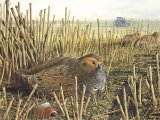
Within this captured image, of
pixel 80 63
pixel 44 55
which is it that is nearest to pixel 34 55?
pixel 44 55

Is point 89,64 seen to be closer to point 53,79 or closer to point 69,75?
point 69,75

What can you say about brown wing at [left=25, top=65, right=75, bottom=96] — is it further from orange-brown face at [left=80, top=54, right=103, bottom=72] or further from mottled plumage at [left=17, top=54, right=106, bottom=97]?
orange-brown face at [left=80, top=54, right=103, bottom=72]

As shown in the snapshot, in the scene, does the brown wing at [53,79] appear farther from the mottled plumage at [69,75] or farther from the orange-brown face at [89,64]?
the orange-brown face at [89,64]

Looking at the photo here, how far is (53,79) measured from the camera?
5137 mm

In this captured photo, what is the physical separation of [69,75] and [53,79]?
20cm

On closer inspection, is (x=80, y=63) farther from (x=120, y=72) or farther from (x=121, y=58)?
(x=121, y=58)

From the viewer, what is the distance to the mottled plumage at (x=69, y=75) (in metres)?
5.12

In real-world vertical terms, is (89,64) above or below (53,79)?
above

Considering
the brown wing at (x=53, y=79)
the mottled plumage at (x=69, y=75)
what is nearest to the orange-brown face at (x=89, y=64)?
the mottled plumage at (x=69, y=75)

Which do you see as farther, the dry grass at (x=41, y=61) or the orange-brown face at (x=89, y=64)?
the orange-brown face at (x=89, y=64)

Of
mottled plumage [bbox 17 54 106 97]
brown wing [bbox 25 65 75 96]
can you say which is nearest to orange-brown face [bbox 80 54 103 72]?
mottled plumage [bbox 17 54 106 97]

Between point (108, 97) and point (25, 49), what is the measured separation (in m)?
1.52

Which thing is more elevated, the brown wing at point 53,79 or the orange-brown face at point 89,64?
the orange-brown face at point 89,64

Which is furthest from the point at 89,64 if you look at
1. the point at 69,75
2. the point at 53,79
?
the point at 53,79
